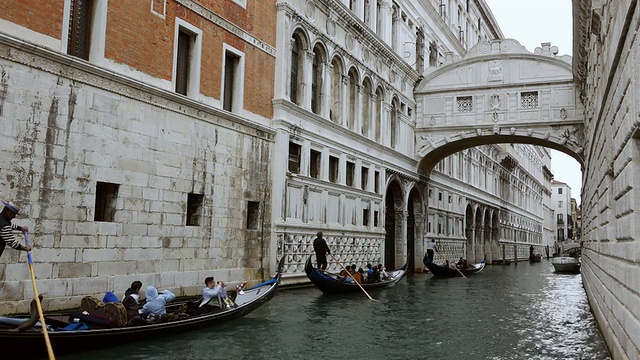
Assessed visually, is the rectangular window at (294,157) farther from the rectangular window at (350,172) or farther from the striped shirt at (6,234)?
the striped shirt at (6,234)

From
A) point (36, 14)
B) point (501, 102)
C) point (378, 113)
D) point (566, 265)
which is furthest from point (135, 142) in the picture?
point (566, 265)

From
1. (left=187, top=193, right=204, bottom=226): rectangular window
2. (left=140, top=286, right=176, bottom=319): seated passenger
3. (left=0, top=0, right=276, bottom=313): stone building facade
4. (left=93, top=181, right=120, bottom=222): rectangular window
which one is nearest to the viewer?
(left=140, top=286, right=176, bottom=319): seated passenger

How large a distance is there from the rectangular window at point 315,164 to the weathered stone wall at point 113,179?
328cm

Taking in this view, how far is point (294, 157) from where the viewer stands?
16.0 meters

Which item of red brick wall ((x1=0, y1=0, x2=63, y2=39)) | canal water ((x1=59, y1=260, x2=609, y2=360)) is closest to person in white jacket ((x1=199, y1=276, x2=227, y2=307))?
canal water ((x1=59, y1=260, x2=609, y2=360))

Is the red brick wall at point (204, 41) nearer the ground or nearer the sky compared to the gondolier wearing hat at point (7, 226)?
nearer the sky

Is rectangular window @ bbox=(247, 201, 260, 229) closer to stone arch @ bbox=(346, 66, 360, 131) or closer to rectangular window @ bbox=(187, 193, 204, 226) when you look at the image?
rectangular window @ bbox=(187, 193, 204, 226)

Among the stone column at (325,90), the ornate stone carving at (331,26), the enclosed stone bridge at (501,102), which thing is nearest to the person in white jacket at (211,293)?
the stone column at (325,90)

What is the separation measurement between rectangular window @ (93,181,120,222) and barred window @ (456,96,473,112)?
16185mm

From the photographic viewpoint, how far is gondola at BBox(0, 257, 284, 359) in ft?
19.9

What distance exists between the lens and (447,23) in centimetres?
2962

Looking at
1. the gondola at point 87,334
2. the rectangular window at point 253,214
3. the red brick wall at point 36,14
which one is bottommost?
the gondola at point 87,334

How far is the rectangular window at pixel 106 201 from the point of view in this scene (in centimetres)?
1026

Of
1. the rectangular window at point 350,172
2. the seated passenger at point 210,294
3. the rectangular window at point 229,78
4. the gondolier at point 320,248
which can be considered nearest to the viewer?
the seated passenger at point 210,294
